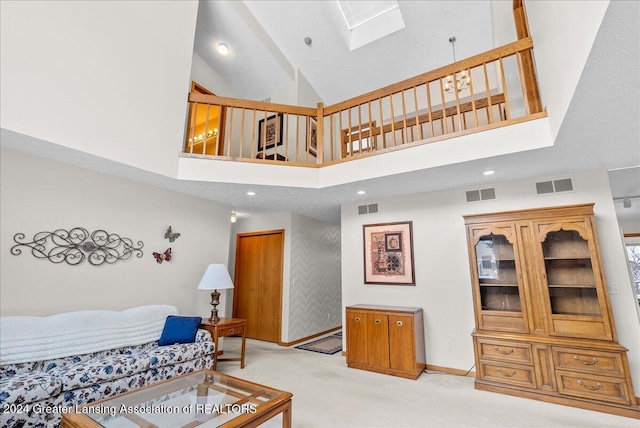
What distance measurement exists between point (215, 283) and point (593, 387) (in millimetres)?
4189

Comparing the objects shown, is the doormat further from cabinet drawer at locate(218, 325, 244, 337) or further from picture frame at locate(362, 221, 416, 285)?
cabinet drawer at locate(218, 325, 244, 337)

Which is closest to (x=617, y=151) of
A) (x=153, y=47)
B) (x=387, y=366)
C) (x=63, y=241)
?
(x=387, y=366)

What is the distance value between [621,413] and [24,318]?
17.5 ft

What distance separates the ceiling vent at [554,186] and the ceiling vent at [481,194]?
0.47m

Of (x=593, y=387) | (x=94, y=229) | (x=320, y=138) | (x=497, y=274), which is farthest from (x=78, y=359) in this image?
(x=593, y=387)

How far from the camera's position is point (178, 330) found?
3414 millimetres

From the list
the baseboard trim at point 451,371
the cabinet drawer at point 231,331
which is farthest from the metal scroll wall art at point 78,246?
the baseboard trim at point 451,371

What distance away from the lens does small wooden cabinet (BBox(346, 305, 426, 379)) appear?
3609mm

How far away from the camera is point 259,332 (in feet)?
18.7

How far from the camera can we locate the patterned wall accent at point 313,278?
555 cm

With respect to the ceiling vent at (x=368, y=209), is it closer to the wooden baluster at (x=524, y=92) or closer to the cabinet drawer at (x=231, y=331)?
the wooden baluster at (x=524, y=92)

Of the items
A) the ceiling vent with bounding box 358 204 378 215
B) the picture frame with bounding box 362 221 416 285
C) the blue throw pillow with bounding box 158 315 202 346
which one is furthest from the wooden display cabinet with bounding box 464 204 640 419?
the blue throw pillow with bounding box 158 315 202 346

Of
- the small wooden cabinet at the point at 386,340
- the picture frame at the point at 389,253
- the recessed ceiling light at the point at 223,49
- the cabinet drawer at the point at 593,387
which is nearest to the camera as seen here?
the cabinet drawer at the point at 593,387

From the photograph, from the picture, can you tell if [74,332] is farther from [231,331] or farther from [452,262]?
[452,262]
